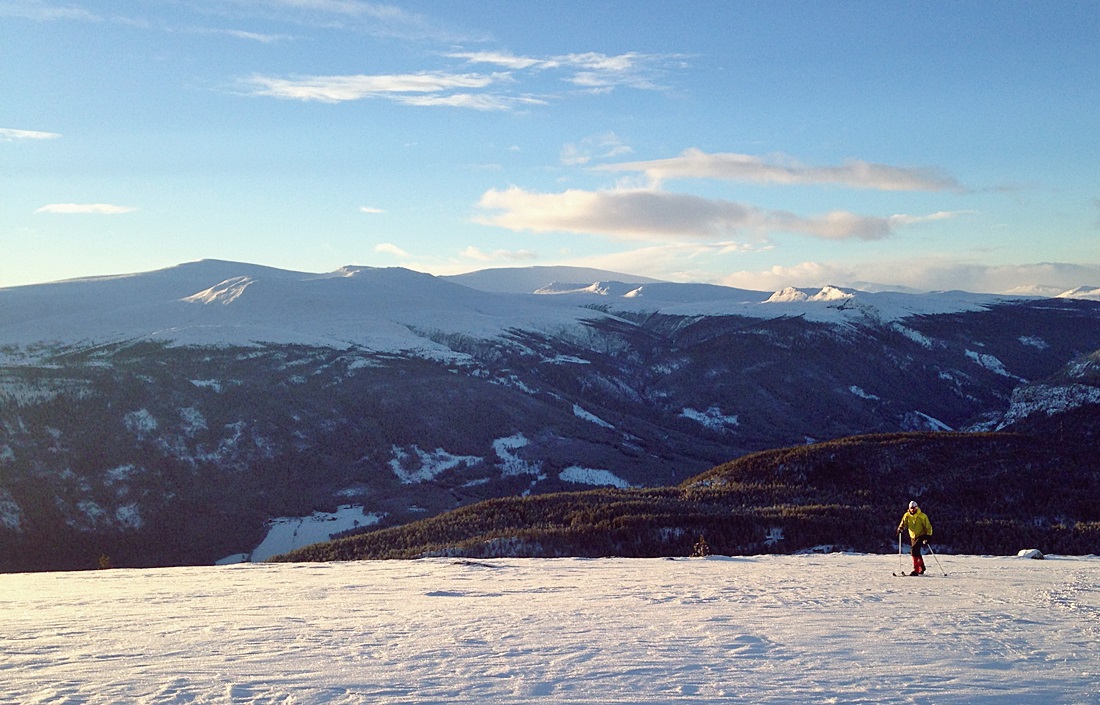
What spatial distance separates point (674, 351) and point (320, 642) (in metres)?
113

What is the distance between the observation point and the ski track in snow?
27.7 feet

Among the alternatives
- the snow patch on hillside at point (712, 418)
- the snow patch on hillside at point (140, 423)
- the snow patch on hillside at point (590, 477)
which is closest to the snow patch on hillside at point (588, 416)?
the snow patch on hillside at point (590, 477)

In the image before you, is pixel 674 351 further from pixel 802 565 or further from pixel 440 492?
pixel 802 565

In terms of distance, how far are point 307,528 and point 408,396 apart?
92.3ft

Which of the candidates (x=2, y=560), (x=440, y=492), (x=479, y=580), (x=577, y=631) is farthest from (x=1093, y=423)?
(x=2, y=560)

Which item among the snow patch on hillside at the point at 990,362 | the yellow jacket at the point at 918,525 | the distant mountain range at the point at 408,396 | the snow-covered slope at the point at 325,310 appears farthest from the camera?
the snow patch on hillside at the point at 990,362

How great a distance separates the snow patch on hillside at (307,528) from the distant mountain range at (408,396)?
42cm

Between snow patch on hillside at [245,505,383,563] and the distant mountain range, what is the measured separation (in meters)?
0.42

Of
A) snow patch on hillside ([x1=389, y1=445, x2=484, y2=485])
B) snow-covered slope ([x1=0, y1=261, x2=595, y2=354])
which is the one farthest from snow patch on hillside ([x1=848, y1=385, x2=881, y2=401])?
snow patch on hillside ([x1=389, y1=445, x2=484, y2=485])

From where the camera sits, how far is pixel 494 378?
91.2 m

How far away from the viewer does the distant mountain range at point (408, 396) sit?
55.5 metres

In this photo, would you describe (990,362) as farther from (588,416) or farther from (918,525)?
(918,525)

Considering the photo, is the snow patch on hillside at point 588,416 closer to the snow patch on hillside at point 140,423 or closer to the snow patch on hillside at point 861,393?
the snow patch on hillside at point 140,423

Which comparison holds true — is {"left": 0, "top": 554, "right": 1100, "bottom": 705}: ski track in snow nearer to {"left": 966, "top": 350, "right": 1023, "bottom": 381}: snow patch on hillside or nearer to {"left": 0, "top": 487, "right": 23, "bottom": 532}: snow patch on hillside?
{"left": 0, "top": 487, "right": 23, "bottom": 532}: snow patch on hillside
